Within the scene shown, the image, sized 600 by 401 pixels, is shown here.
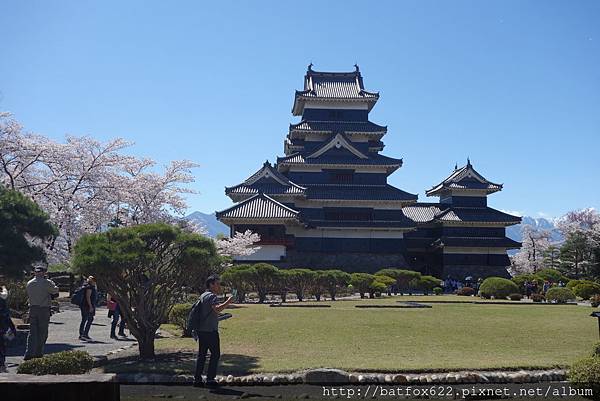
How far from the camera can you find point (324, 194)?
49.3 m

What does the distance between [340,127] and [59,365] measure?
45.4 metres

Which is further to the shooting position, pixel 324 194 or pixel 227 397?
pixel 324 194

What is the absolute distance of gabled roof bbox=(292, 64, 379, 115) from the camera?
53.6 m

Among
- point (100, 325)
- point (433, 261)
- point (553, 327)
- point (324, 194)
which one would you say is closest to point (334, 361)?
point (553, 327)

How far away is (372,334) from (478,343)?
328cm

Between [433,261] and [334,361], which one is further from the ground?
[433,261]

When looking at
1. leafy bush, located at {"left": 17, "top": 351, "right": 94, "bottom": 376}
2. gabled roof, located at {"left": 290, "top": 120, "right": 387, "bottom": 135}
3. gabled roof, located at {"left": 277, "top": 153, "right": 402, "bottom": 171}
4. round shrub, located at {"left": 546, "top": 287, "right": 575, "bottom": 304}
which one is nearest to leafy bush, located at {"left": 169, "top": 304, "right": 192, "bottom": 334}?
leafy bush, located at {"left": 17, "top": 351, "right": 94, "bottom": 376}

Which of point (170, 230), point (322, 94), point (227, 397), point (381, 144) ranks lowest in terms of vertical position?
point (227, 397)

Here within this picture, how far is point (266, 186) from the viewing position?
48.4 m

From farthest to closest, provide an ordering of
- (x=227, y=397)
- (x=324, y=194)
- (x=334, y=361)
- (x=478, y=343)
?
(x=324, y=194) < (x=478, y=343) < (x=334, y=361) < (x=227, y=397)

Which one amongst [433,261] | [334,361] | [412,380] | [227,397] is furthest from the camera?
[433,261]

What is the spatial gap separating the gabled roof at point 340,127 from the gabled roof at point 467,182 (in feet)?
26.8

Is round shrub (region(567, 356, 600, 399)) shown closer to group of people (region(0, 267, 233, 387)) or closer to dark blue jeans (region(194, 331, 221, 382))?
group of people (region(0, 267, 233, 387))

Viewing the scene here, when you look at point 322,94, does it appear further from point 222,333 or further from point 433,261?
point 222,333
